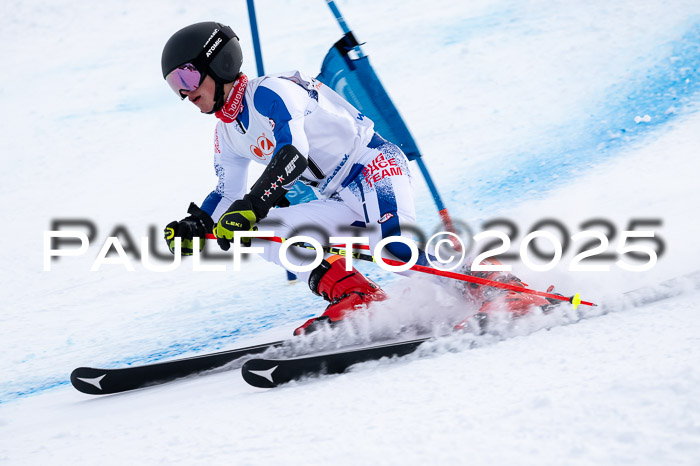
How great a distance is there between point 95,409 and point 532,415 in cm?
164

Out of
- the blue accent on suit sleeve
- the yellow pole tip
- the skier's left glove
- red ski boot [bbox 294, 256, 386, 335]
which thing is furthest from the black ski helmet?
the yellow pole tip

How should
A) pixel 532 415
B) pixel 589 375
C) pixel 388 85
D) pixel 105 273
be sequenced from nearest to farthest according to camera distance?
1. pixel 532 415
2. pixel 589 375
3. pixel 105 273
4. pixel 388 85

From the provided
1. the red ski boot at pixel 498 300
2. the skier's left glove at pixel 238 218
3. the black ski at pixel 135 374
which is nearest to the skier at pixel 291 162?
the skier's left glove at pixel 238 218

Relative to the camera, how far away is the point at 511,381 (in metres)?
1.97

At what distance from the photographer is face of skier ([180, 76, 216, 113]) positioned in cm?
271

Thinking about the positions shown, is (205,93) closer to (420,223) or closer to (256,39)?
(256,39)

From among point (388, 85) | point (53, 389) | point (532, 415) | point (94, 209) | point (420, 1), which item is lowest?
point (532, 415)

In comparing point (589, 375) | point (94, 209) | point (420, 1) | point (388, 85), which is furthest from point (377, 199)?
point (420, 1)

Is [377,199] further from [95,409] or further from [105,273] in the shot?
[105,273]

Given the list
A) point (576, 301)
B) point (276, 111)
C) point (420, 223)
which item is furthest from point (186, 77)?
point (420, 223)

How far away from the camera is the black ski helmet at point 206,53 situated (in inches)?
104

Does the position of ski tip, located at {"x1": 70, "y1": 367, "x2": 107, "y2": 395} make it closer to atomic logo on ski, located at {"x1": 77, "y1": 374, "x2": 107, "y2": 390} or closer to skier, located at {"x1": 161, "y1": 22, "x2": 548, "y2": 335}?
atomic logo on ski, located at {"x1": 77, "y1": 374, "x2": 107, "y2": 390}

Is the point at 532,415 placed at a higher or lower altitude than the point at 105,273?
lower

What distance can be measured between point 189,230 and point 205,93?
23.3 inches
